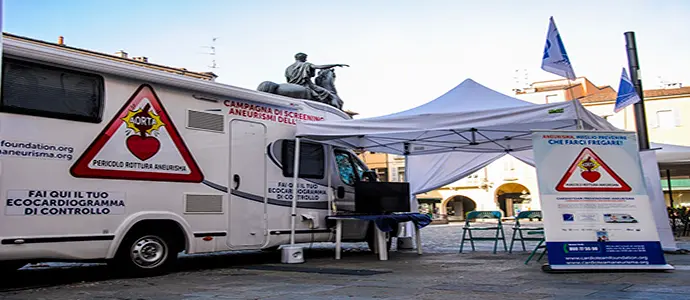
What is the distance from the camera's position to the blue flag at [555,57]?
8.12 meters

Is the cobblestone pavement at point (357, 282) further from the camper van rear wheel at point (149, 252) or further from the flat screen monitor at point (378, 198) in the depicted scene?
the flat screen monitor at point (378, 198)

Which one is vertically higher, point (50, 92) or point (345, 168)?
point (50, 92)

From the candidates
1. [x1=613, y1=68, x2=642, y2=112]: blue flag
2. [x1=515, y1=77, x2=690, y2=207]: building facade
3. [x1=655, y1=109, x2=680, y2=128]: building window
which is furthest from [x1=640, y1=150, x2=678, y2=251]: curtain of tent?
[x1=655, y1=109, x2=680, y2=128]: building window

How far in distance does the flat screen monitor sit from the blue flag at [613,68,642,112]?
3.72 metres

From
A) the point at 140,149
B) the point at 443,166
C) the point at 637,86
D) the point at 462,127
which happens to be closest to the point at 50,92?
the point at 140,149

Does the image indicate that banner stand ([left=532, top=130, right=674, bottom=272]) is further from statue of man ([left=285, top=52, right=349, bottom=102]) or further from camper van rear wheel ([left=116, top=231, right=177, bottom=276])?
camper van rear wheel ([left=116, top=231, right=177, bottom=276])

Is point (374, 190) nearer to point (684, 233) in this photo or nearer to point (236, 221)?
point (236, 221)

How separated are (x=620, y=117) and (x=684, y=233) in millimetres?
32228

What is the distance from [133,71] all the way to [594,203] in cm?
564

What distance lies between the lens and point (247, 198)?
8359 mm

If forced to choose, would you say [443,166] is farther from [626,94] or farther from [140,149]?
[140,149]

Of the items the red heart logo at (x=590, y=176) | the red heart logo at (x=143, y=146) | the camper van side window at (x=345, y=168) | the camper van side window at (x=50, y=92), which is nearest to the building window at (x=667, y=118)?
Answer: the camper van side window at (x=345, y=168)

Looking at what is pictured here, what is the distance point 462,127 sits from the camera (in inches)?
330

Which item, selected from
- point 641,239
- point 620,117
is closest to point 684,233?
point 641,239
